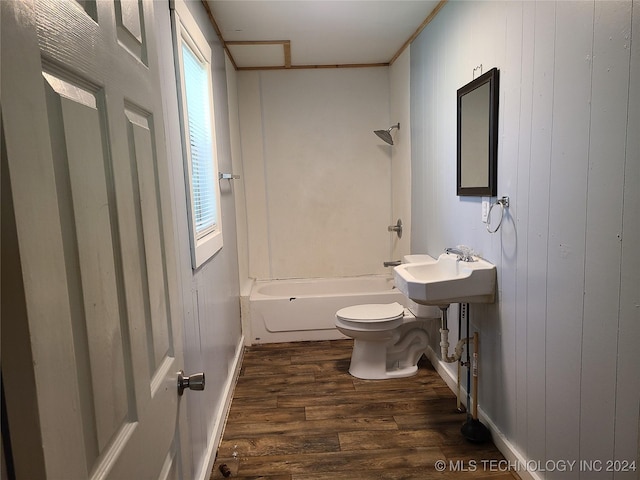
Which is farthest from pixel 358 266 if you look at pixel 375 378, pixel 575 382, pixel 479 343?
pixel 575 382

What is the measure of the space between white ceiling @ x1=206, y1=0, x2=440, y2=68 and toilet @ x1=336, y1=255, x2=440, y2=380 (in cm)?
160

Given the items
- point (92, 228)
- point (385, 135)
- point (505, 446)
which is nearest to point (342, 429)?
point (505, 446)

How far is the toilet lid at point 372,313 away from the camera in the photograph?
9.15 ft

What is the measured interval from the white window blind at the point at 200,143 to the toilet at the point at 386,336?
1166mm

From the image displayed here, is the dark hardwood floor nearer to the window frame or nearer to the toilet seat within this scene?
the toilet seat

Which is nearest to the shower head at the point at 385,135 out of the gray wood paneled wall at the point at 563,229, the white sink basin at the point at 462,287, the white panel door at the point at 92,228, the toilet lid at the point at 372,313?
the gray wood paneled wall at the point at 563,229

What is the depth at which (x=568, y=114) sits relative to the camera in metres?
1.42

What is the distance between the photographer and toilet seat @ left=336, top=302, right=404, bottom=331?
2.77m

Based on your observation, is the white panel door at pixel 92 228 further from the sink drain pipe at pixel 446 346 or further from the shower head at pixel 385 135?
the shower head at pixel 385 135

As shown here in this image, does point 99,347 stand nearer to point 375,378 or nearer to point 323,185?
point 375,378

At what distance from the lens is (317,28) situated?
2879 millimetres

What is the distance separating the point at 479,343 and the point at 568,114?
4.16ft

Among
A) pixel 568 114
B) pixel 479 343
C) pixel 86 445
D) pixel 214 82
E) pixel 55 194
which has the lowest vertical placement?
pixel 479 343

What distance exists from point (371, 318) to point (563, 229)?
5.00 feet
